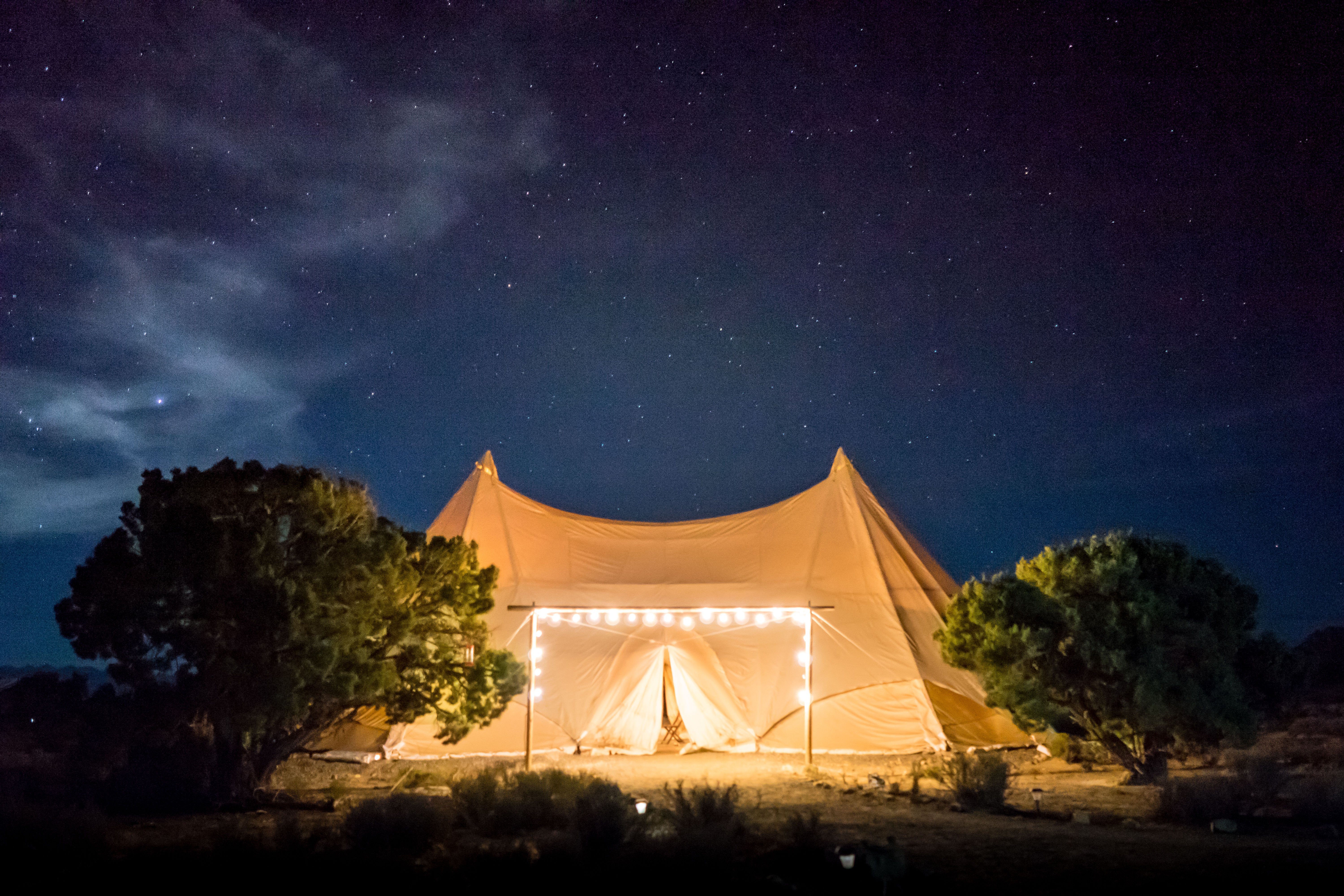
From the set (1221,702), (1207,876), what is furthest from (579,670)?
(1207,876)

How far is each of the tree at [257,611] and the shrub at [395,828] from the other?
2472mm

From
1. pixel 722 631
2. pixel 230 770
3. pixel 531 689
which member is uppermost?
pixel 722 631

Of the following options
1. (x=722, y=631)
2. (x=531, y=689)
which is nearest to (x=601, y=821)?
(x=531, y=689)

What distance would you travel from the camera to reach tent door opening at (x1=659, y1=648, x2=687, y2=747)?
19.3 meters

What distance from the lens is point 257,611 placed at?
10820 millimetres

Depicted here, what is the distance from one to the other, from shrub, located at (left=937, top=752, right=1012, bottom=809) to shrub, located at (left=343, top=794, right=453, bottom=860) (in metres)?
5.47

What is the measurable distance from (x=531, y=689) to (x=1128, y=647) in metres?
8.06

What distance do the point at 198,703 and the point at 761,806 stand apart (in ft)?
19.6

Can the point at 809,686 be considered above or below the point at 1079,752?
above

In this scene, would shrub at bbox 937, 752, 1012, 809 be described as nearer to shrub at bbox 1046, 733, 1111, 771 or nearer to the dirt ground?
the dirt ground

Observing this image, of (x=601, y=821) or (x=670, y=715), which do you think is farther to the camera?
(x=670, y=715)

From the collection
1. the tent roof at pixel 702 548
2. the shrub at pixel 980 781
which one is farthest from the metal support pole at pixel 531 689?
the shrub at pixel 980 781

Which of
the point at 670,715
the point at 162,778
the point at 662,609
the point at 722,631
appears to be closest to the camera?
the point at 162,778

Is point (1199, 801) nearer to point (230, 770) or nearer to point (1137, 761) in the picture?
point (1137, 761)
